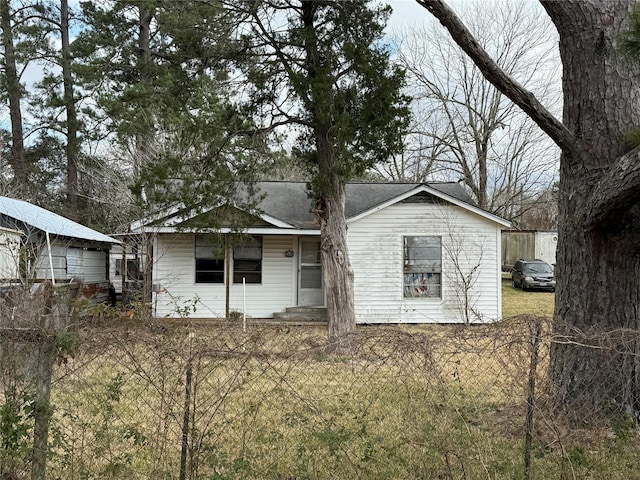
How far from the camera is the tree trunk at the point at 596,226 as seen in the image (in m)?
4.67

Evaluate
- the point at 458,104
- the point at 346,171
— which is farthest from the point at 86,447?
the point at 458,104

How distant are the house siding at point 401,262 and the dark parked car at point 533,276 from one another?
9.24 meters

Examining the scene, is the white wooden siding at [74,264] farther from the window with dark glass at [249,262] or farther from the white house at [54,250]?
the window with dark glass at [249,262]

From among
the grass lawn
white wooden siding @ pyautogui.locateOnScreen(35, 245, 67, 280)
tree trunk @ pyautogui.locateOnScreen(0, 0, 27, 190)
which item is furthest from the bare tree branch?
tree trunk @ pyautogui.locateOnScreen(0, 0, 27, 190)

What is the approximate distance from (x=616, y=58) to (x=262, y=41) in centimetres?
613

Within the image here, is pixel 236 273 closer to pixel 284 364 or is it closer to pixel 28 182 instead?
pixel 284 364

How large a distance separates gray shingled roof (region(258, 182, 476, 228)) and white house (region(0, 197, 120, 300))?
5.28 metres

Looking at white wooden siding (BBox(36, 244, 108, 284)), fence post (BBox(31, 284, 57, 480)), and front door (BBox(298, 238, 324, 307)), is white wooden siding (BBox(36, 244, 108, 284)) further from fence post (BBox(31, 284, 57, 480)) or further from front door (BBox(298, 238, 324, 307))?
fence post (BBox(31, 284, 57, 480))

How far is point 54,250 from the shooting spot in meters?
13.3

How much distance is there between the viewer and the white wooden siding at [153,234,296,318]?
1372 cm

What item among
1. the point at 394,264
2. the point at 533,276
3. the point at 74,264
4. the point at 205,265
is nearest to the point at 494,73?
the point at 394,264

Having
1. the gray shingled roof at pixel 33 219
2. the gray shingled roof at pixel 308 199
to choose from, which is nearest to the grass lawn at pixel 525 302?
the gray shingled roof at pixel 308 199

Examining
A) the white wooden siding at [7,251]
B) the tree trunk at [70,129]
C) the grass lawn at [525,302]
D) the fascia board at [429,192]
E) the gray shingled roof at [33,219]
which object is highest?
the tree trunk at [70,129]

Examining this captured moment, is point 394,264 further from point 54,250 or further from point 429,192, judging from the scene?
point 54,250
